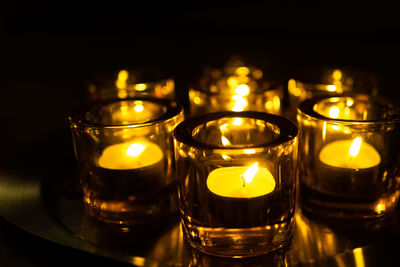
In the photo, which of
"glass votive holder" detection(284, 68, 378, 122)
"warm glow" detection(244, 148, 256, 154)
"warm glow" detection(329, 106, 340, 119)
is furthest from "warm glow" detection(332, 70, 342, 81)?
"warm glow" detection(244, 148, 256, 154)

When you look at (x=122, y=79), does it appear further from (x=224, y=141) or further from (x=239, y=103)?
(x=224, y=141)

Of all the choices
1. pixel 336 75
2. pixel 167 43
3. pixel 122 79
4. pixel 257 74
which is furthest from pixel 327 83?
pixel 167 43

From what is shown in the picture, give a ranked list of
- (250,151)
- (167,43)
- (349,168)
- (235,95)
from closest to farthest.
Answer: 1. (250,151)
2. (349,168)
3. (235,95)
4. (167,43)

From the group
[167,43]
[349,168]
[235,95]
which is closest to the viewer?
[349,168]

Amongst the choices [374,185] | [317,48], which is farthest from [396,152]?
[317,48]

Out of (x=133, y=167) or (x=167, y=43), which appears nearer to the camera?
(x=133, y=167)

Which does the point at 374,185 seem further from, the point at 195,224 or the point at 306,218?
the point at 195,224
